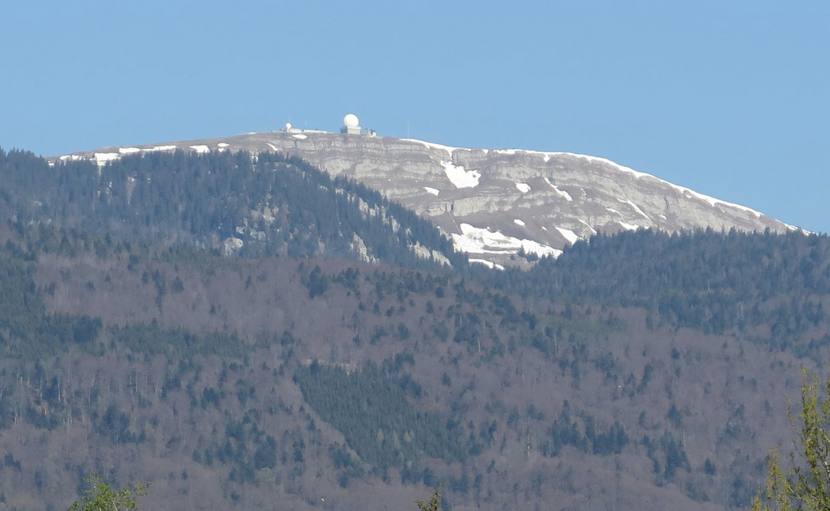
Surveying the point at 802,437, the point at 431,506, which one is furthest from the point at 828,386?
the point at 431,506

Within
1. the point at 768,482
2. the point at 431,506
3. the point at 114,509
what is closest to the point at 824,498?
the point at 768,482

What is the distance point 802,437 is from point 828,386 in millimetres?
1719

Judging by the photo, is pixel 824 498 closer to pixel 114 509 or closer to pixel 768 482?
pixel 768 482

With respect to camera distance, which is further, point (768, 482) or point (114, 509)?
point (114, 509)

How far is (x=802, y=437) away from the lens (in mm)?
32344

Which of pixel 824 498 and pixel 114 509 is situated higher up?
pixel 824 498

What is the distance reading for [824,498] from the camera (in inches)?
1267

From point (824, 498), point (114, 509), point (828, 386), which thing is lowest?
point (114, 509)

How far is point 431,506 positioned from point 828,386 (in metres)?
8.42

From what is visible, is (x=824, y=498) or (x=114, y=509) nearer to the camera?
(x=824, y=498)

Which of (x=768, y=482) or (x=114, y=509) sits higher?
(x=768, y=482)

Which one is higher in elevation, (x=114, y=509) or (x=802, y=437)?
(x=802, y=437)

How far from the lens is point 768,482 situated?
32406 millimetres

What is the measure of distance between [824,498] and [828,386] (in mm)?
2519
